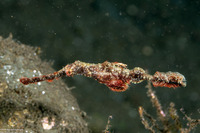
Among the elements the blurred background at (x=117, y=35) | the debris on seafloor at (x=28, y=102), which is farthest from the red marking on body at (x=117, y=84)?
the blurred background at (x=117, y=35)

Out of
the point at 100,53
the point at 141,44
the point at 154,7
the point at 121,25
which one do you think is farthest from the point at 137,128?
the point at 154,7

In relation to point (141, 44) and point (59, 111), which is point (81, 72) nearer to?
point (59, 111)

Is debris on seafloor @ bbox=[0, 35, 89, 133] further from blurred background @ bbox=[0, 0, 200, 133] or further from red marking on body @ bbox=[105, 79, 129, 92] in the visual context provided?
blurred background @ bbox=[0, 0, 200, 133]

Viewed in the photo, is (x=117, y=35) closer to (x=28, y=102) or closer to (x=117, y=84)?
(x=117, y=84)

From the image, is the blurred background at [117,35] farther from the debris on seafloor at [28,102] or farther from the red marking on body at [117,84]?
the red marking on body at [117,84]

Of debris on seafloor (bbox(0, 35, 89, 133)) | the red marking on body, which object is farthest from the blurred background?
the red marking on body
